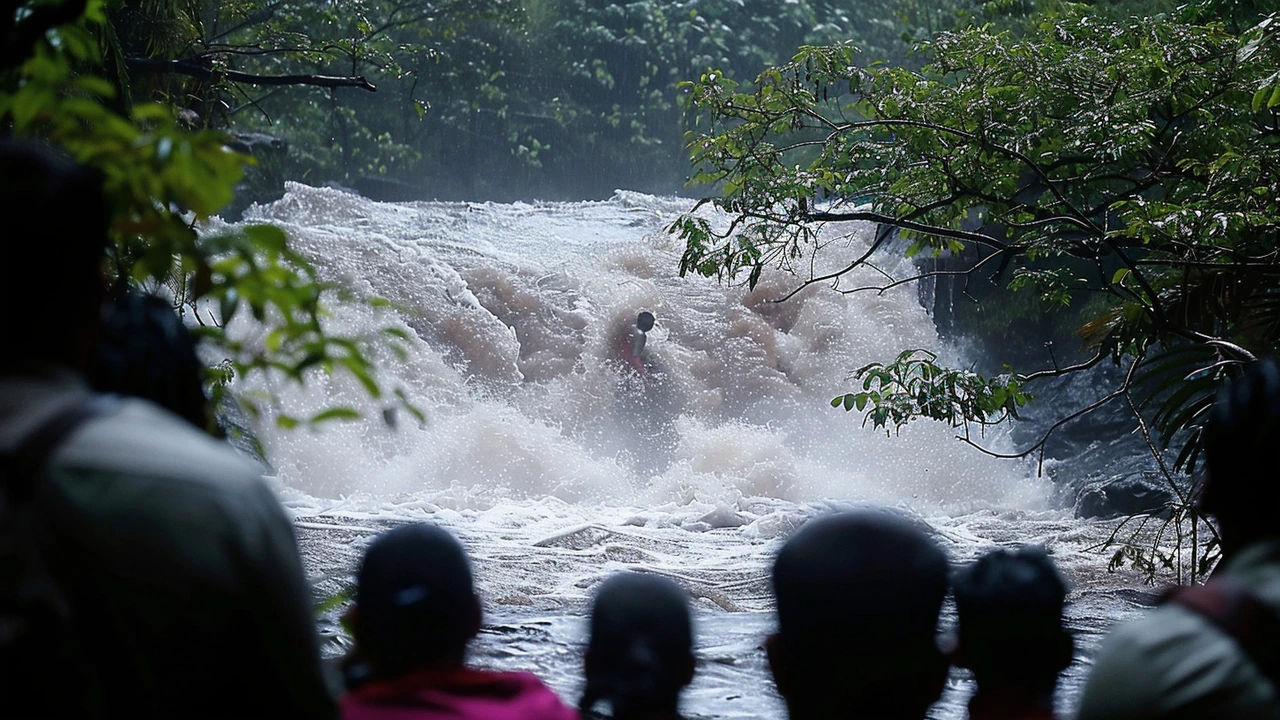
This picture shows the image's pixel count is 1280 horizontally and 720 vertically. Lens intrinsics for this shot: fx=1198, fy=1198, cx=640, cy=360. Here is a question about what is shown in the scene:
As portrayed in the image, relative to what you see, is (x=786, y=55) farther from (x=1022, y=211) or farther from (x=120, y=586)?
(x=120, y=586)

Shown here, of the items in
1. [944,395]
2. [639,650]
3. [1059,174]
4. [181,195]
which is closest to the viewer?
[181,195]

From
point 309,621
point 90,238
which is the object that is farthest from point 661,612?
point 90,238

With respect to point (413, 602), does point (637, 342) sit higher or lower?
higher

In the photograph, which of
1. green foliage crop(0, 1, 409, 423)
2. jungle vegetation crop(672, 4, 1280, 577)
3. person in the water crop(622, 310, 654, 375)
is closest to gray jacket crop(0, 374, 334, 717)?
green foliage crop(0, 1, 409, 423)

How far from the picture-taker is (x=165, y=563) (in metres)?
1.06

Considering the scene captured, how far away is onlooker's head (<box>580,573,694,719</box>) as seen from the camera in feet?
5.08

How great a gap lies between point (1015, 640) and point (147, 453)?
111 centimetres

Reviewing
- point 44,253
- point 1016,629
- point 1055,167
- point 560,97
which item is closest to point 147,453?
point 44,253

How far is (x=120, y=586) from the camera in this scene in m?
1.05

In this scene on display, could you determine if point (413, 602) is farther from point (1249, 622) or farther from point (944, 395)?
point (944, 395)

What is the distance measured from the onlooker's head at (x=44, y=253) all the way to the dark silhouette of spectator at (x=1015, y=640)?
1129 mm

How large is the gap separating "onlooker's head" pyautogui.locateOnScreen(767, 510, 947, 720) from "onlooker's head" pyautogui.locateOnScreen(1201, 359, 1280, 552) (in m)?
0.34

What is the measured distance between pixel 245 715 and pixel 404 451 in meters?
11.8

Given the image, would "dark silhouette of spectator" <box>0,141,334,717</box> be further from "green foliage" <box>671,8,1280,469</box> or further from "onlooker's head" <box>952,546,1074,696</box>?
"green foliage" <box>671,8,1280,469</box>
